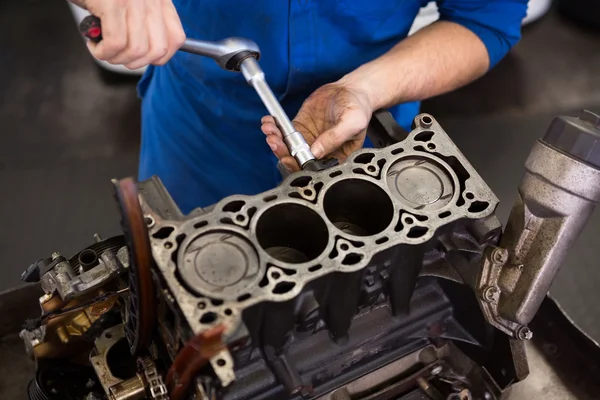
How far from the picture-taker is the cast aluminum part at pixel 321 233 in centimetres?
84


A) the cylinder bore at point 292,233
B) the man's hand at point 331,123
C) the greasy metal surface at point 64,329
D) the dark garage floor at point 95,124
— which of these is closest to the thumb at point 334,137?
the man's hand at point 331,123

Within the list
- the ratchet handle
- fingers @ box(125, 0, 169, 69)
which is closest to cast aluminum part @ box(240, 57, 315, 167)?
fingers @ box(125, 0, 169, 69)

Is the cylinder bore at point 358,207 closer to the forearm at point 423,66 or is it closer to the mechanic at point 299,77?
the mechanic at point 299,77

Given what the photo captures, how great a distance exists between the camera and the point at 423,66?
1.53 m

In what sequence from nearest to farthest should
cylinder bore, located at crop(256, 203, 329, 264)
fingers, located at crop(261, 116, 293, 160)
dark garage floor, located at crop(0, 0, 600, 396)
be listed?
cylinder bore, located at crop(256, 203, 329, 264)
fingers, located at crop(261, 116, 293, 160)
dark garage floor, located at crop(0, 0, 600, 396)

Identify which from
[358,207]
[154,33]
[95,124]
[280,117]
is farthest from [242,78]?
[95,124]

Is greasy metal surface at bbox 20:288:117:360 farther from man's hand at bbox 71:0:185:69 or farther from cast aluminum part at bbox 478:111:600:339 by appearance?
cast aluminum part at bbox 478:111:600:339

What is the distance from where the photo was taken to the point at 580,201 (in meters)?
1.00

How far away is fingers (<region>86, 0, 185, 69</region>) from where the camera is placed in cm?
101

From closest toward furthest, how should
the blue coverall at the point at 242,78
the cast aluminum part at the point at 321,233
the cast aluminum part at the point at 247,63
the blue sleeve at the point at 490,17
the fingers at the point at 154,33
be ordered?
the cast aluminum part at the point at 321,233 → the fingers at the point at 154,33 → the cast aluminum part at the point at 247,63 → the blue coverall at the point at 242,78 → the blue sleeve at the point at 490,17

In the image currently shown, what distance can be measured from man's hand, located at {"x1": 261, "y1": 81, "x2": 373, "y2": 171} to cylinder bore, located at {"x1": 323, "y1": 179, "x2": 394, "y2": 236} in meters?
0.17

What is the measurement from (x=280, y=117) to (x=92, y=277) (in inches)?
17.5

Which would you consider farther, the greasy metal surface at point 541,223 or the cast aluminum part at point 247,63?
the cast aluminum part at point 247,63

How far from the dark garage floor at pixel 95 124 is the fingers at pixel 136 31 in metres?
1.31
